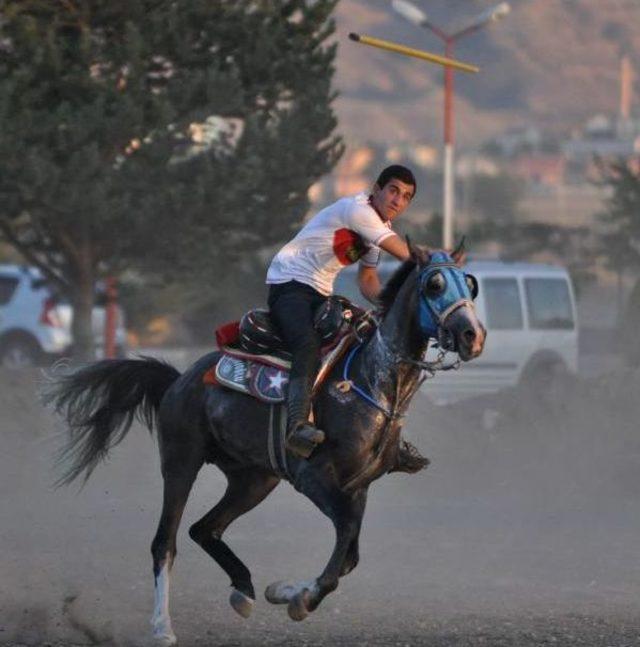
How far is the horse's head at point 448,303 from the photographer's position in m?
8.00

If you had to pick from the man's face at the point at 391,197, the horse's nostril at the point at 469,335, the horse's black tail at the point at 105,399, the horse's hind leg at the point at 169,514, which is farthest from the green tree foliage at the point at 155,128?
the horse's nostril at the point at 469,335

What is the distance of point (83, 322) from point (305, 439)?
1366cm

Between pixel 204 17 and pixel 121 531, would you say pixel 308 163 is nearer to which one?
pixel 204 17

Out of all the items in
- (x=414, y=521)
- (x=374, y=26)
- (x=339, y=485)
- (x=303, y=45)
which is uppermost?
(x=374, y=26)

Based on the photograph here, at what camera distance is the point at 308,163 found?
21.0 meters

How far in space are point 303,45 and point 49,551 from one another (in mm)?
10054

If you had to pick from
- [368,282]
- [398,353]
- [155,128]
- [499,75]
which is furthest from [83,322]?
[499,75]

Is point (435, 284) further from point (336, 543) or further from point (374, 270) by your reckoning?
point (336, 543)

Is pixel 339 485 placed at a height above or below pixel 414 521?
above

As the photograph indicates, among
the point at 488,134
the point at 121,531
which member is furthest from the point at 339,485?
the point at 488,134

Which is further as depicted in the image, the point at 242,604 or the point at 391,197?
the point at 242,604

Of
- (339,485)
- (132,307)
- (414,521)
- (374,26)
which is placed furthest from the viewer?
(374,26)

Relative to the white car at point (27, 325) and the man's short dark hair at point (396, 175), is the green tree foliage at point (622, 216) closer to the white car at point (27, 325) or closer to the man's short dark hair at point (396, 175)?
the white car at point (27, 325)

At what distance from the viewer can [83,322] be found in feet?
71.4
